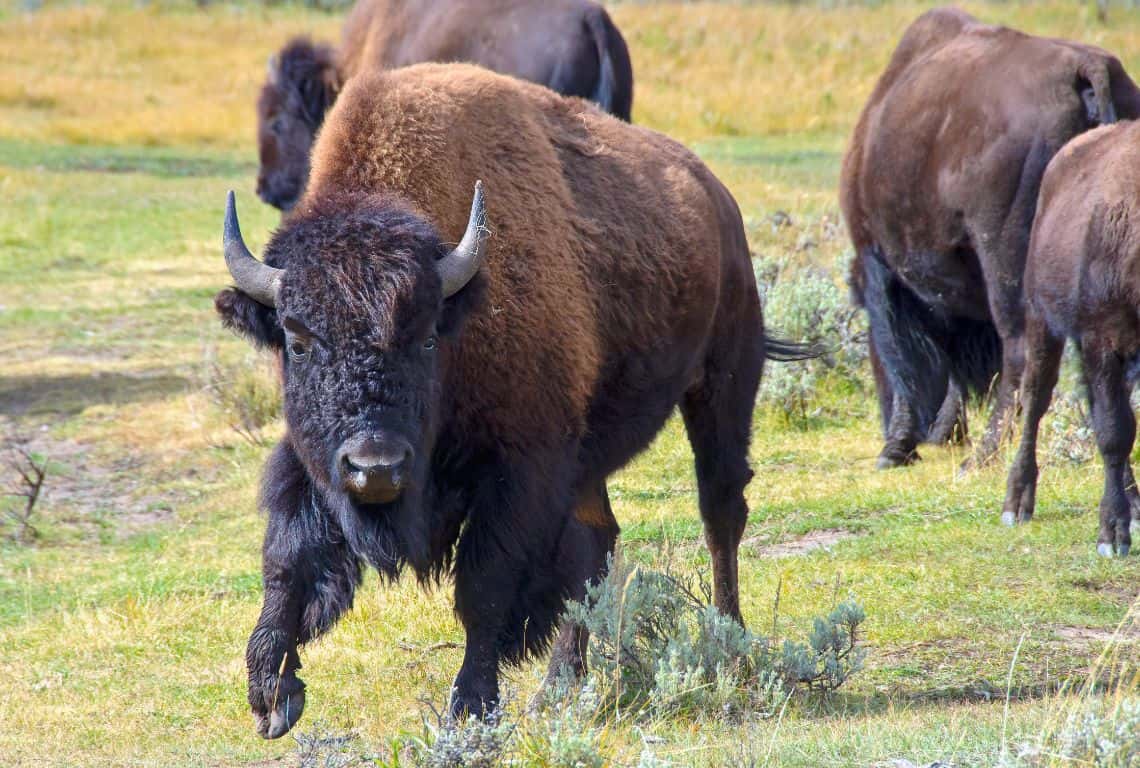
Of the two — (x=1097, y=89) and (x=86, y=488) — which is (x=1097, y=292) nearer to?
(x=1097, y=89)

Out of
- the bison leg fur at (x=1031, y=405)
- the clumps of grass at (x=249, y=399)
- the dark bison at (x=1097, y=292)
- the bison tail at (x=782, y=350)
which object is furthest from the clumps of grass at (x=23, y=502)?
the dark bison at (x=1097, y=292)

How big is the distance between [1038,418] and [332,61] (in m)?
8.92

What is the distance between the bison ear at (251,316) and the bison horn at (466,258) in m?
0.52

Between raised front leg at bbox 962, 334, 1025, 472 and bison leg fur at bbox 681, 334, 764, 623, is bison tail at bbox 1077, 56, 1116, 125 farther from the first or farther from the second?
bison leg fur at bbox 681, 334, 764, 623

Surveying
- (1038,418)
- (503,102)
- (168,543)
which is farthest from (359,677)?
(1038,418)

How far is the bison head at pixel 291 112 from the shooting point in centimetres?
1476

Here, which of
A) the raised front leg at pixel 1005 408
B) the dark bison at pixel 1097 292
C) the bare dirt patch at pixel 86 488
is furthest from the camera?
the bare dirt patch at pixel 86 488

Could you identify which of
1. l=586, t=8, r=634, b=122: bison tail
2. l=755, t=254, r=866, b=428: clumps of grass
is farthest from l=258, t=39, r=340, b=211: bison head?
l=755, t=254, r=866, b=428: clumps of grass

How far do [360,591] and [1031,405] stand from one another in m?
3.33

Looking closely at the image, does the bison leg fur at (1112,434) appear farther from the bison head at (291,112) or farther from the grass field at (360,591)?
the bison head at (291,112)

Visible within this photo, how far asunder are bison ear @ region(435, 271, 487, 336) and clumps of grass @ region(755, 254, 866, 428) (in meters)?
5.75

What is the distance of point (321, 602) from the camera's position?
484 cm

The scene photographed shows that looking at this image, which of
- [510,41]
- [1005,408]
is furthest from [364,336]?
[510,41]

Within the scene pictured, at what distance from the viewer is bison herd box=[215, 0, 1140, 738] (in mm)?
4613
